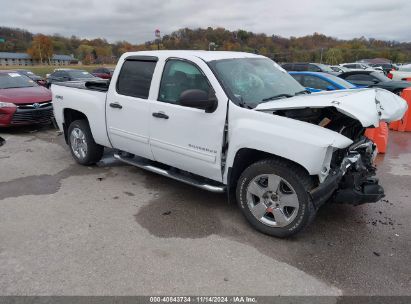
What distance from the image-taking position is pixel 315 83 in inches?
379

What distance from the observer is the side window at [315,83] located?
9.48 metres

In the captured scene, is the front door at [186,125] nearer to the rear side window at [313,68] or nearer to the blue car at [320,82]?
the blue car at [320,82]

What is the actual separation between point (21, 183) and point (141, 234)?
8.53 feet

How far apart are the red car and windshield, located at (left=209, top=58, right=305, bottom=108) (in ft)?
20.8

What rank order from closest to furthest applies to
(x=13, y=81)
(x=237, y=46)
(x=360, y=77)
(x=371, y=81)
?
(x=13, y=81) → (x=371, y=81) → (x=360, y=77) → (x=237, y=46)

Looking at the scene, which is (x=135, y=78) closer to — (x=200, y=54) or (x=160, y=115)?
(x=160, y=115)

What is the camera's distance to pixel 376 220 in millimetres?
4129

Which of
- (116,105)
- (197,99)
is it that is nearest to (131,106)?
(116,105)

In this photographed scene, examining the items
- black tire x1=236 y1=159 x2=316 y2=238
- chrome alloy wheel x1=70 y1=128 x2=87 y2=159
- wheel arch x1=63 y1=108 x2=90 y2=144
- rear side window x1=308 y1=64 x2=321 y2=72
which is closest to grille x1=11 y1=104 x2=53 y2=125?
wheel arch x1=63 y1=108 x2=90 y2=144

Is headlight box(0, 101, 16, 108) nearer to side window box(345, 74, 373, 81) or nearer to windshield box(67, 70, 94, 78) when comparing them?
side window box(345, 74, 373, 81)

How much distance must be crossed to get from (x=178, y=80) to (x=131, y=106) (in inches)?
31.9

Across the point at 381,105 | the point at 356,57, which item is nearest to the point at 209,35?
the point at 381,105

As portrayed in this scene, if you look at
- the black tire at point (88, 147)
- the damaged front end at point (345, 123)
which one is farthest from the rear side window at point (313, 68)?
the damaged front end at point (345, 123)

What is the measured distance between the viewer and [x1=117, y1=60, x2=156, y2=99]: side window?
4.61 m
